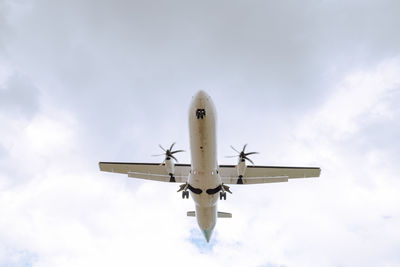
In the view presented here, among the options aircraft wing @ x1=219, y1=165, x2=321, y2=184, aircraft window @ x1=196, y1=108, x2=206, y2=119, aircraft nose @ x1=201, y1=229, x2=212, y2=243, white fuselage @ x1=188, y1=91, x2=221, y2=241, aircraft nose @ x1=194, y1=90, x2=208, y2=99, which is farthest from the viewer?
aircraft nose @ x1=201, y1=229, x2=212, y2=243

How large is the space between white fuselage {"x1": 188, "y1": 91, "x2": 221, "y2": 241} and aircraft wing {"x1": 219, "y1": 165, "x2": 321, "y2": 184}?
4241 millimetres

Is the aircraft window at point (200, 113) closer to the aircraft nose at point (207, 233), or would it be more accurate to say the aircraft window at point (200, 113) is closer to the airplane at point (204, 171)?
the airplane at point (204, 171)

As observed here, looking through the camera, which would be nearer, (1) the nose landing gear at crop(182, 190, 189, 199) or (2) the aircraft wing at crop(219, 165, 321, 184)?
(1) the nose landing gear at crop(182, 190, 189, 199)

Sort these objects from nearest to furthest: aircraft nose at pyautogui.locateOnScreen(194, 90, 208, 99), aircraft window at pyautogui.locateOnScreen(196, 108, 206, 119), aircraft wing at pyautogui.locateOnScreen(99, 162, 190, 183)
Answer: aircraft window at pyautogui.locateOnScreen(196, 108, 206, 119) → aircraft nose at pyautogui.locateOnScreen(194, 90, 208, 99) → aircraft wing at pyautogui.locateOnScreen(99, 162, 190, 183)

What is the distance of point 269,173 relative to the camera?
31594mm

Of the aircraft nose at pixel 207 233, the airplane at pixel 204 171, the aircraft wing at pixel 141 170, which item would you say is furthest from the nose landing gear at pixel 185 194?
the aircraft nose at pixel 207 233

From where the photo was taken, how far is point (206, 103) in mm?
21375

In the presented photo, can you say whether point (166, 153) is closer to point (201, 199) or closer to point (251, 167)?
point (201, 199)

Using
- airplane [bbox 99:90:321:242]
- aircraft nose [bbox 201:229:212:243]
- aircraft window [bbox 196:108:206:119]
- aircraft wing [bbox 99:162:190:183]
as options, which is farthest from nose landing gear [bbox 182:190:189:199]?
aircraft window [bbox 196:108:206:119]

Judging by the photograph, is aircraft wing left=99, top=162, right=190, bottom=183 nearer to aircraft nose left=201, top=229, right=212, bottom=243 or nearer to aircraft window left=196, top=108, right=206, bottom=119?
aircraft nose left=201, top=229, right=212, bottom=243

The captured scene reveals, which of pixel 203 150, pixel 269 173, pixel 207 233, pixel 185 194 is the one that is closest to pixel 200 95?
pixel 203 150

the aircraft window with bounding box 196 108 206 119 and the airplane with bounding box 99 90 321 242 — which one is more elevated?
the aircraft window with bounding box 196 108 206 119

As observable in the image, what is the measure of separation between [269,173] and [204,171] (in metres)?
9.91

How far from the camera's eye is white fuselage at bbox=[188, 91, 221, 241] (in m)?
21.2
